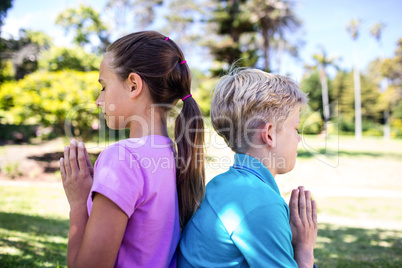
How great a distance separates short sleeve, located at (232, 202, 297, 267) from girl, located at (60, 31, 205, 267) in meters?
0.32

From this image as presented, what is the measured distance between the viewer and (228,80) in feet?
5.46

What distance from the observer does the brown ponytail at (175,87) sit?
152cm

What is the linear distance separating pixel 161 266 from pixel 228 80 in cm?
94

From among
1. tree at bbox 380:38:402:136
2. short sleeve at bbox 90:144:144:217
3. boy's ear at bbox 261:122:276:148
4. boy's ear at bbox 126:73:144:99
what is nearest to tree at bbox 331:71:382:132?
tree at bbox 380:38:402:136

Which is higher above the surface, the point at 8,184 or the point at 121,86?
the point at 121,86

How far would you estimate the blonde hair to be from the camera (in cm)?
154

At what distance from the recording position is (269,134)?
1.53 meters

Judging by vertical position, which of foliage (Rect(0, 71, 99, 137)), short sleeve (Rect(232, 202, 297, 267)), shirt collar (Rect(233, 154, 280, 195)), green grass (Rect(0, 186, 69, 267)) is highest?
foliage (Rect(0, 71, 99, 137))

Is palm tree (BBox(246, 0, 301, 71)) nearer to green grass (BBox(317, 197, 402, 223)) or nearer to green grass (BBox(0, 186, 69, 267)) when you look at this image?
green grass (BBox(317, 197, 402, 223))

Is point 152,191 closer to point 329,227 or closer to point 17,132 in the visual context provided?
point 329,227

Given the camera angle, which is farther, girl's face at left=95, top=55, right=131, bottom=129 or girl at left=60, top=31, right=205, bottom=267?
girl's face at left=95, top=55, right=131, bottom=129

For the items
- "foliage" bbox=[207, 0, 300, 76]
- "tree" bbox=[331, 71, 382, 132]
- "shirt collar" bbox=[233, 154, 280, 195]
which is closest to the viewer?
"shirt collar" bbox=[233, 154, 280, 195]

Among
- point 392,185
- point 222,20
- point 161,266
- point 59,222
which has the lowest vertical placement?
point 392,185

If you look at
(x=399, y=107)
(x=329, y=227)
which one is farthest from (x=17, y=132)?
(x=399, y=107)
